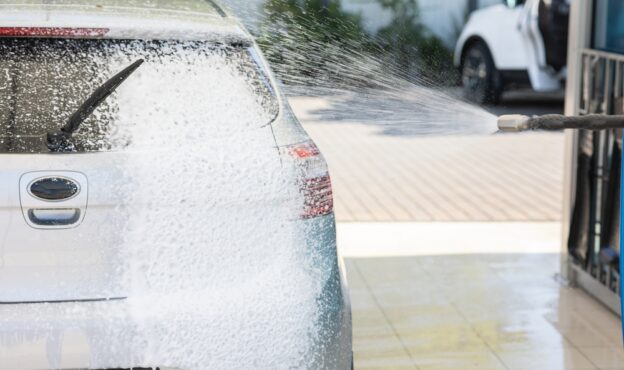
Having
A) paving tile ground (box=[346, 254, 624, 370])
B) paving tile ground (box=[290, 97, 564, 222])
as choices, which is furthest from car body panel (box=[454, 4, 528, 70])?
paving tile ground (box=[346, 254, 624, 370])

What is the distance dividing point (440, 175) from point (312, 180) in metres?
7.04

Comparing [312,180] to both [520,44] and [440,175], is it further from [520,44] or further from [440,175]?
[520,44]

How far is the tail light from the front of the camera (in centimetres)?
284

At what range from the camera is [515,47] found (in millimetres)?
13891

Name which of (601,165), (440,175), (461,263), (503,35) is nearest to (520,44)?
(503,35)

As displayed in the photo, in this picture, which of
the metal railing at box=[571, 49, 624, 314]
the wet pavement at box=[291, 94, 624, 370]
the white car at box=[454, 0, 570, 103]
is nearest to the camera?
the wet pavement at box=[291, 94, 624, 370]

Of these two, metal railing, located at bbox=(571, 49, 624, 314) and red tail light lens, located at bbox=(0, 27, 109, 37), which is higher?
red tail light lens, located at bbox=(0, 27, 109, 37)

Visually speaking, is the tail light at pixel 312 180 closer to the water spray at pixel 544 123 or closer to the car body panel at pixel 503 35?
the water spray at pixel 544 123

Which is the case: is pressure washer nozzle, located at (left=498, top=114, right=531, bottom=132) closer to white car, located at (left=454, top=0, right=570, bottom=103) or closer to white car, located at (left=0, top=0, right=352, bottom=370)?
white car, located at (left=0, top=0, right=352, bottom=370)

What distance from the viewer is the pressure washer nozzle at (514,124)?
253 cm

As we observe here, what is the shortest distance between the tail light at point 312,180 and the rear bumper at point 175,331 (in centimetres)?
5

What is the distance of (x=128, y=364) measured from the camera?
2635 mm

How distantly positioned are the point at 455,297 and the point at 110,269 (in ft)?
10.7

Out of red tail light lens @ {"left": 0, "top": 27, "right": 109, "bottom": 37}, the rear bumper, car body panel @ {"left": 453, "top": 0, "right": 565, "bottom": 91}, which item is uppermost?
red tail light lens @ {"left": 0, "top": 27, "right": 109, "bottom": 37}
